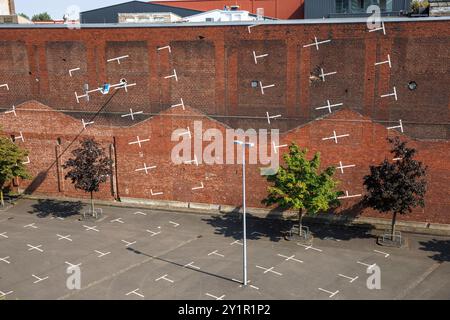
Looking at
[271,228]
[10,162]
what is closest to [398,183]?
[271,228]

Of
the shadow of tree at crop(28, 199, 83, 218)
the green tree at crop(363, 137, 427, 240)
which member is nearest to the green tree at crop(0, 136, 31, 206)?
the shadow of tree at crop(28, 199, 83, 218)

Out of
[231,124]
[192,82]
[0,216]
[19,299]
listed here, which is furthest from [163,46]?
[19,299]

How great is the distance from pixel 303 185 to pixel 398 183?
182 inches

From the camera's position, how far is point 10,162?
32.9 meters

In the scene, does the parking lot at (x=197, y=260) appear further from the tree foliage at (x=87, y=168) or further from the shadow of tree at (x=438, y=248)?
the tree foliage at (x=87, y=168)

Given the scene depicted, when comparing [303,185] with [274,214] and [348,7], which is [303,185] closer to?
[274,214]

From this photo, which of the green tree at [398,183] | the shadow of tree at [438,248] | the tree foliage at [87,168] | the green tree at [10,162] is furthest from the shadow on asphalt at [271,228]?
the green tree at [10,162]

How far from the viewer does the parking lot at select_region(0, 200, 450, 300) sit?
22.5 meters

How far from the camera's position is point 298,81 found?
29547mm

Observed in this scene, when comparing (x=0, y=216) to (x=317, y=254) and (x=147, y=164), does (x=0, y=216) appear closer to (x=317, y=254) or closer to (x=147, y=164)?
(x=147, y=164)

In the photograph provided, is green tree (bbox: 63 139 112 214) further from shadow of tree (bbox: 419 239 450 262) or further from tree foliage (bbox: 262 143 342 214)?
shadow of tree (bbox: 419 239 450 262)

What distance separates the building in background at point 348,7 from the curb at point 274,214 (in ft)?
55.5

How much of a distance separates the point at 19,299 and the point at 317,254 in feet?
45.1

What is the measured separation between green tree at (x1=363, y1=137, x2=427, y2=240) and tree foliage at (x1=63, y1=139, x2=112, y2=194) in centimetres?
1548
